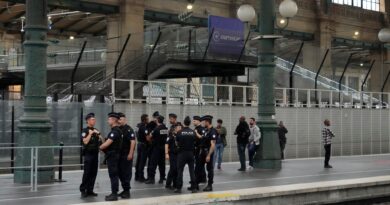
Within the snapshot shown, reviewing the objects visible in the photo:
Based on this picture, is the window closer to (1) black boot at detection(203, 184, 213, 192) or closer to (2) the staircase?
(2) the staircase

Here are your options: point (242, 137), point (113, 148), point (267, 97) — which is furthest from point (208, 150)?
point (267, 97)

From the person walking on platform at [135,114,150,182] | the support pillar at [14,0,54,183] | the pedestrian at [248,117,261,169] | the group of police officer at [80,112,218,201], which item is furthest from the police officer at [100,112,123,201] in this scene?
the pedestrian at [248,117,261,169]

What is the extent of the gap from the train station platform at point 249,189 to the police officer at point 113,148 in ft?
1.41

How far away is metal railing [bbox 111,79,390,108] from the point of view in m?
21.4

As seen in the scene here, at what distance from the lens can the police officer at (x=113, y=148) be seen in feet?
39.0

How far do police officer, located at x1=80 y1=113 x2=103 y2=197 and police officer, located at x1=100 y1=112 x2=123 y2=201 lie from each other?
536mm

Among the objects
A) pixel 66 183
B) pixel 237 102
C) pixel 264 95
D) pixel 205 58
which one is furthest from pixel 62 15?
pixel 66 183

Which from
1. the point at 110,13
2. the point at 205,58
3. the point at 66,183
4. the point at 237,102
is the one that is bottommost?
the point at 66,183

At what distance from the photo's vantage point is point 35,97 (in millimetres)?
14492

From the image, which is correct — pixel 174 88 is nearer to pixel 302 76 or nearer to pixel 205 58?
pixel 205 58

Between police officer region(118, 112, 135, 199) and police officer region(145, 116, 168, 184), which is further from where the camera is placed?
police officer region(145, 116, 168, 184)

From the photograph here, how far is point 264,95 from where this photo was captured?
1905 centimetres

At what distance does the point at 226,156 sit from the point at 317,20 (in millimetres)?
29630

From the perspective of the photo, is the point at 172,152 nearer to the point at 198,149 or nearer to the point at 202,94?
the point at 198,149
